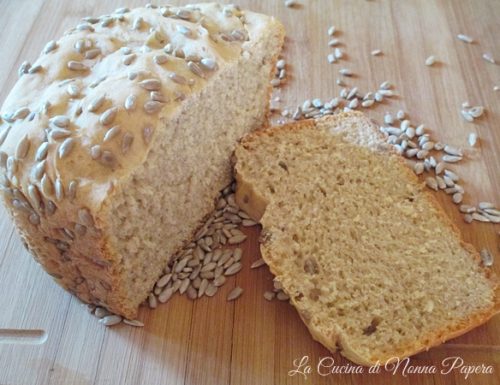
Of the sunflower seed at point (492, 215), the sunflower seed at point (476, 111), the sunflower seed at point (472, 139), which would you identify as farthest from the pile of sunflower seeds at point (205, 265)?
the sunflower seed at point (476, 111)

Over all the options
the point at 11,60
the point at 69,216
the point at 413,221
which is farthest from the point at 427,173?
the point at 11,60

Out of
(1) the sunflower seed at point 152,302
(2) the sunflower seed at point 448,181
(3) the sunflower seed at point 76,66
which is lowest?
(1) the sunflower seed at point 152,302

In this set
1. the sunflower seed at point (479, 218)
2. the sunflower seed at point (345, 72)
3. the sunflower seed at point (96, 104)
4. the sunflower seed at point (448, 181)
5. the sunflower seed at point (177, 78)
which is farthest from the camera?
the sunflower seed at point (345, 72)

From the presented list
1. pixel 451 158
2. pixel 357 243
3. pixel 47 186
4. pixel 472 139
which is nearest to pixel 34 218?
pixel 47 186

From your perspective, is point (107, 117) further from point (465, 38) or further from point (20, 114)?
point (465, 38)

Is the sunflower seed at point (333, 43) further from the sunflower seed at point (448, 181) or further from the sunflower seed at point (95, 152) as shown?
the sunflower seed at point (95, 152)

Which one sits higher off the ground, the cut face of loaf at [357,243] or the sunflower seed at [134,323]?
the cut face of loaf at [357,243]

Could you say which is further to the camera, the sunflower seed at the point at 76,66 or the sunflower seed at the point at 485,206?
the sunflower seed at the point at 485,206
